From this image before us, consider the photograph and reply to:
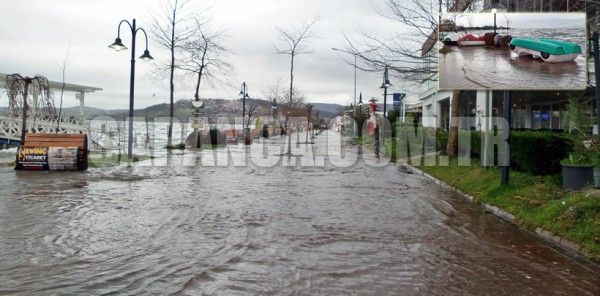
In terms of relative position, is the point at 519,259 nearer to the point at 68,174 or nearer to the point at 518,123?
the point at 68,174

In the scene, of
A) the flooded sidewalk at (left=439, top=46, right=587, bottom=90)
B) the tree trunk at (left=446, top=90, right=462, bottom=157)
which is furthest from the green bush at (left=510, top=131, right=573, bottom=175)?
the tree trunk at (left=446, top=90, right=462, bottom=157)

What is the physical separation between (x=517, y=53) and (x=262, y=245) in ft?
18.9

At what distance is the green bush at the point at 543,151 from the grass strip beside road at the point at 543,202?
15.0 inches

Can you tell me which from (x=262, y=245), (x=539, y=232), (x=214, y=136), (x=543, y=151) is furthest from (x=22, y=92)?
(x=539, y=232)

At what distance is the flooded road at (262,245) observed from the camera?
193 inches

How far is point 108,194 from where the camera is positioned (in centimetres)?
1055

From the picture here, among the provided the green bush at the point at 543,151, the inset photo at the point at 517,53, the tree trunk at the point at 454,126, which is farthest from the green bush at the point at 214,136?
the inset photo at the point at 517,53

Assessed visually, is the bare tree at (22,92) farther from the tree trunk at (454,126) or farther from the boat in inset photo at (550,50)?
the boat in inset photo at (550,50)

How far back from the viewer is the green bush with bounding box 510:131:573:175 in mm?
11305

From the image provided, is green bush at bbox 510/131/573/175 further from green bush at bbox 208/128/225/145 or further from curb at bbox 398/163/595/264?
green bush at bbox 208/128/225/145

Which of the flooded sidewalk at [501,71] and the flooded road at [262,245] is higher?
the flooded sidewalk at [501,71]

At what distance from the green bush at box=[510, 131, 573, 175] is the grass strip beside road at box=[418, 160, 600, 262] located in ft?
A: 1.25

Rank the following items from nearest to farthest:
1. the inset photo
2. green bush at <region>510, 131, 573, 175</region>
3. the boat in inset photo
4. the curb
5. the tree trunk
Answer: the curb → the boat in inset photo → the inset photo → green bush at <region>510, 131, 573, 175</region> → the tree trunk

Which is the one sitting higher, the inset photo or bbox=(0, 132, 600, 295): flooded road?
the inset photo
